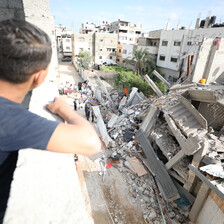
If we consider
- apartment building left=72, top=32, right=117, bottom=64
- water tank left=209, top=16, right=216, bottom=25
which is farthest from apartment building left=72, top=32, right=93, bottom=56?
water tank left=209, top=16, right=216, bottom=25

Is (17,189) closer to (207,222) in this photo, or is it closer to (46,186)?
(46,186)

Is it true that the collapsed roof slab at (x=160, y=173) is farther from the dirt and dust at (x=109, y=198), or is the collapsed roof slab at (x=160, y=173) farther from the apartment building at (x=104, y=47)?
the apartment building at (x=104, y=47)

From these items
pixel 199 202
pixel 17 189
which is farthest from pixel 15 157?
pixel 199 202

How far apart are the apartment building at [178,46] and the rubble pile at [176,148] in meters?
10.4

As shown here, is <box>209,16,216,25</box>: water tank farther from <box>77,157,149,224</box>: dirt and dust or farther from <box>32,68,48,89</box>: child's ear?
<box>32,68,48,89</box>: child's ear

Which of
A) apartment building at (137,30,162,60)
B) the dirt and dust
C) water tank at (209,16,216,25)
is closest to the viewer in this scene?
the dirt and dust

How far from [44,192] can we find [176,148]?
6.30 meters

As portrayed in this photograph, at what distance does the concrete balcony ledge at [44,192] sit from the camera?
0.81 metres

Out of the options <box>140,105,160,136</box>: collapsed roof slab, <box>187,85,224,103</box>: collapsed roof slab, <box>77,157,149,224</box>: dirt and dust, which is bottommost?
<box>77,157,149,224</box>: dirt and dust

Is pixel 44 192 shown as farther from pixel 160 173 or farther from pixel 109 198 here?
pixel 160 173

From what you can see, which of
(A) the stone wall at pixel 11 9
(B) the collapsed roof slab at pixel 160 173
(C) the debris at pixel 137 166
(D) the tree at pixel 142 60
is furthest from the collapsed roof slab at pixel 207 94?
(D) the tree at pixel 142 60

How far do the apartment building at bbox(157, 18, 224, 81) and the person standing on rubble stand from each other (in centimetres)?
1693

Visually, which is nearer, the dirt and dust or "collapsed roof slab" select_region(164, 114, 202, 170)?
"collapsed roof slab" select_region(164, 114, 202, 170)

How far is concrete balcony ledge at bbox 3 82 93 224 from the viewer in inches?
31.8
